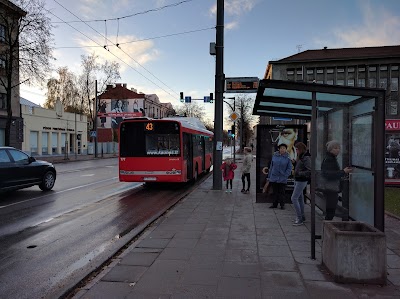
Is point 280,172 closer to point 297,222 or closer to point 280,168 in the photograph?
point 280,168

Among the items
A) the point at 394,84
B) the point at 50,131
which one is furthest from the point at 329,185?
the point at 394,84

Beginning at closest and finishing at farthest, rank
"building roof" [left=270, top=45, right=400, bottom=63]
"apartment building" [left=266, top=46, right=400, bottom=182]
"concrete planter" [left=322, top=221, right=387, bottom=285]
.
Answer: "concrete planter" [left=322, top=221, right=387, bottom=285] → "apartment building" [left=266, top=46, right=400, bottom=182] → "building roof" [left=270, top=45, right=400, bottom=63]

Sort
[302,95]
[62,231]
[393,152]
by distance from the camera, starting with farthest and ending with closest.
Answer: [393,152]
[62,231]
[302,95]

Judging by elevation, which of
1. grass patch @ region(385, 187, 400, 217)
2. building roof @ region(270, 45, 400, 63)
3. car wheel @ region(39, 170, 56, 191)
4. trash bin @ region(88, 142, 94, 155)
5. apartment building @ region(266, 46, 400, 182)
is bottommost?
grass patch @ region(385, 187, 400, 217)

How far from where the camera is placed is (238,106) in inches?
2247

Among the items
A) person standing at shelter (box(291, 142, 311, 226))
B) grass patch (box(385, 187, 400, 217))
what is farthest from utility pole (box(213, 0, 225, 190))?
person standing at shelter (box(291, 142, 311, 226))

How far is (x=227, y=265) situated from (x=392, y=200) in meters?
7.79

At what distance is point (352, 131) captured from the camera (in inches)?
258

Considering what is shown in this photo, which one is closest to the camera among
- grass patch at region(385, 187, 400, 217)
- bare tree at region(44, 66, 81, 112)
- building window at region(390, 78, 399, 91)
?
grass patch at region(385, 187, 400, 217)

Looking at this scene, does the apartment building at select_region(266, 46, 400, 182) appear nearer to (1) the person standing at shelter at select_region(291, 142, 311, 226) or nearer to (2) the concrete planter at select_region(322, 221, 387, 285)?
(1) the person standing at shelter at select_region(291, 142, 311, 226)

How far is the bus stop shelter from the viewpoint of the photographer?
495 cm

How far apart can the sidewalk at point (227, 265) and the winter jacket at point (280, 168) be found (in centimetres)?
137

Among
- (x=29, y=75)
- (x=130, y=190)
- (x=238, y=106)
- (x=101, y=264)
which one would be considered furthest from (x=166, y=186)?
(x=238, y=106)

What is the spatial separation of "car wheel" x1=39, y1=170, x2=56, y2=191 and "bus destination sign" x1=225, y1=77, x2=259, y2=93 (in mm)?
7107
